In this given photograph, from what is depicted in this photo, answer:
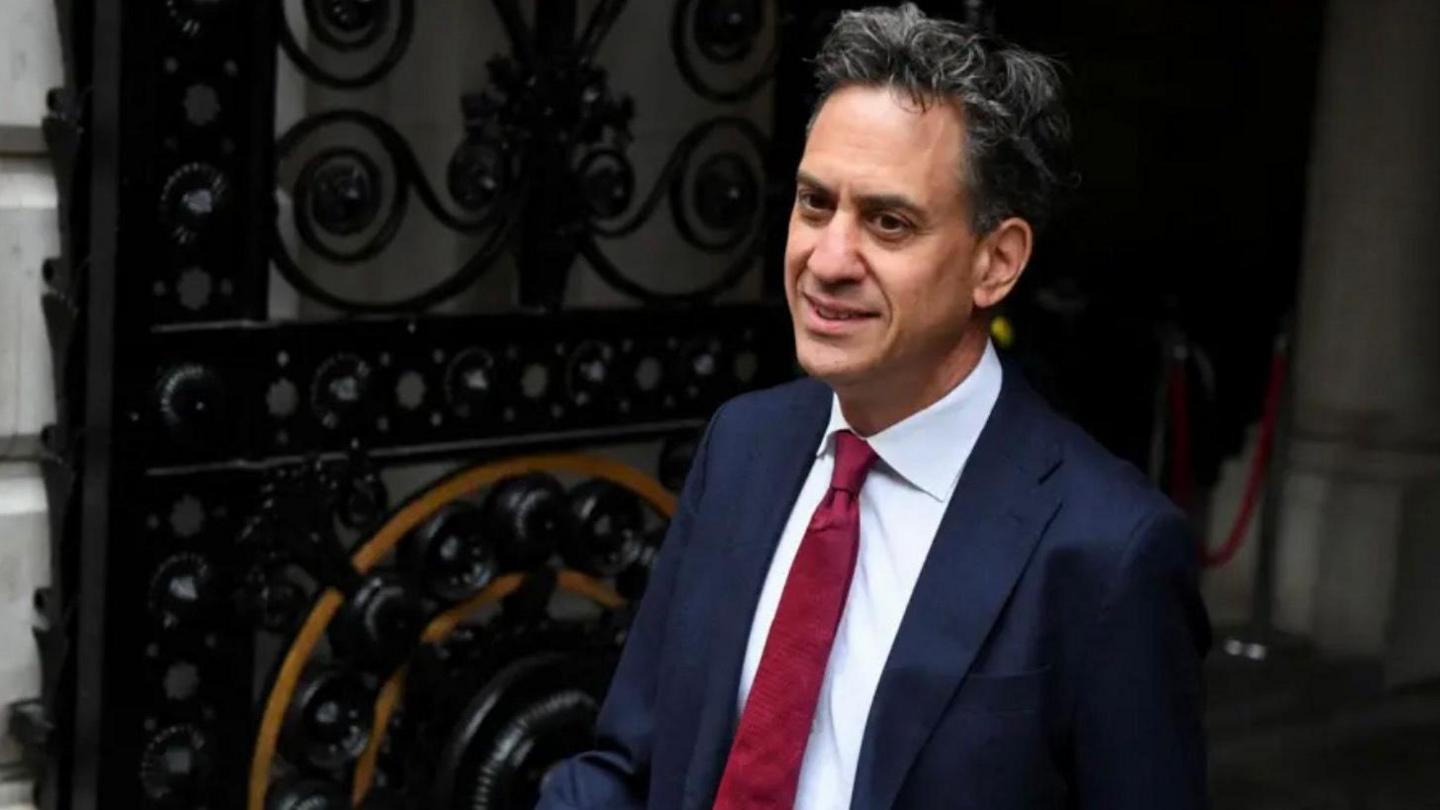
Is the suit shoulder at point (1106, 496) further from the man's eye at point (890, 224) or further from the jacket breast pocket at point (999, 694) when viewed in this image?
the man's eye at point (890, 224)

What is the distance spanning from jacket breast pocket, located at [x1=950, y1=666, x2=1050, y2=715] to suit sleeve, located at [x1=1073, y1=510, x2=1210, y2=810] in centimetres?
5

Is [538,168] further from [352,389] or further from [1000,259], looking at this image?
[1000,259]

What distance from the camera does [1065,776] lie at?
2.50 meters

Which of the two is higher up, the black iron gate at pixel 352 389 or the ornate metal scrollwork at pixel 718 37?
the ornate metal scrollwork at pixel 718 37

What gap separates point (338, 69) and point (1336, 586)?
5.28m

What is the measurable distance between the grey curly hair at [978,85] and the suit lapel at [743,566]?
0.36 m

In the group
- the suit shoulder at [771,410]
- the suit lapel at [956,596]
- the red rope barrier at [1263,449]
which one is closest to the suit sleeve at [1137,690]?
the suit lapel at [956,596]

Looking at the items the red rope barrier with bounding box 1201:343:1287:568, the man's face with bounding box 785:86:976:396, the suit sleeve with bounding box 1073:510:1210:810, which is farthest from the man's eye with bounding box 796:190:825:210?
the red rope barrier with bounding box 1201:343:1287:568

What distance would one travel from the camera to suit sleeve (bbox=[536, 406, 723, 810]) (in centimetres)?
274

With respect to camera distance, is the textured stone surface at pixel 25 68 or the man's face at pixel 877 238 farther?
the textured stone surface at pixel 25 68

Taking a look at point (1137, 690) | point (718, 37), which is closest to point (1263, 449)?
point (718, 37)

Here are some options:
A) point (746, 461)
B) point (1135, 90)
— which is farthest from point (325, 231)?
point (1135, 90)

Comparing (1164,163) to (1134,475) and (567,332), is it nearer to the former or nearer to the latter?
(567,332)

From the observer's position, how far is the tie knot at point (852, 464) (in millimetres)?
2604
